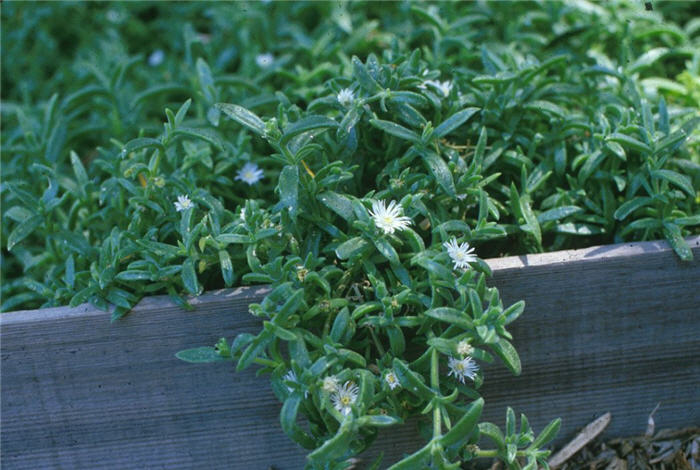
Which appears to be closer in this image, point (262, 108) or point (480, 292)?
point (480, 292)

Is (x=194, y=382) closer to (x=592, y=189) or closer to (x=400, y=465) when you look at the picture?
(x=400, y=465)

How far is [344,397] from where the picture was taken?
136 centimetres

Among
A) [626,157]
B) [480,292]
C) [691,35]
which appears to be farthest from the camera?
[691,35]

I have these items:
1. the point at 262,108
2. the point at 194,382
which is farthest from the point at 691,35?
the point at 194,382

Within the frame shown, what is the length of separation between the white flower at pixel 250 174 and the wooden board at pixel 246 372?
33 centimetres

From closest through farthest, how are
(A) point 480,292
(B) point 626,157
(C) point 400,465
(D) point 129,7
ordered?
1. (C) point 400,465
2. (A) point 480,292
3. (B) point 626,157
4. (D) point 129,7

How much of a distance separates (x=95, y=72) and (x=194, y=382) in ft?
3.47

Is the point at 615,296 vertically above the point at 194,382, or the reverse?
the point at 615,296

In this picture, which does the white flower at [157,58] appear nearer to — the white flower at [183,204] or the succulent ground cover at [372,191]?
the succulent ground cover at [372,191]

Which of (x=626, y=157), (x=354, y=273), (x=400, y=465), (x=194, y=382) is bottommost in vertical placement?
(x=194, y=382)

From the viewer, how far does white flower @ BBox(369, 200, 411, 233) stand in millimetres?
1450

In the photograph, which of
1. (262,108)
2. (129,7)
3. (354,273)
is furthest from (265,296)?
(129,7)

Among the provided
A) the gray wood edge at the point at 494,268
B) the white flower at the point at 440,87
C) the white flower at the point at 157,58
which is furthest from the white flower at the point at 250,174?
the white flower at the point at 157,58

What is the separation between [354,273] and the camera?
60.1 inches
